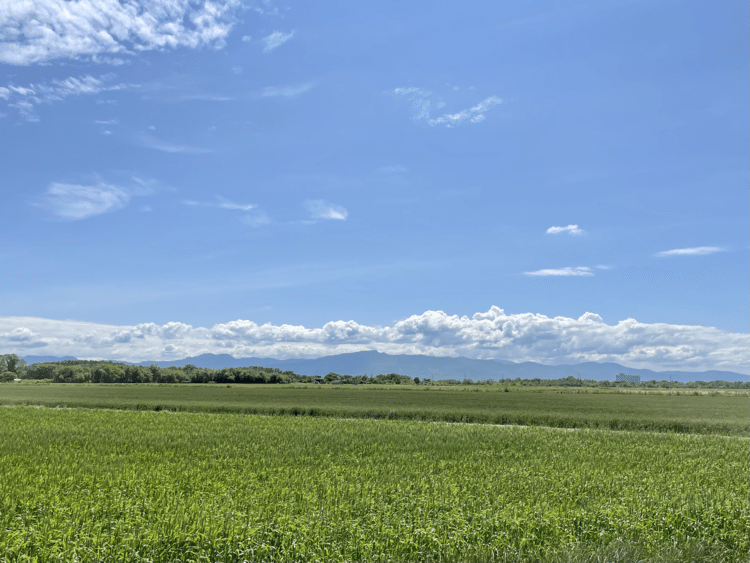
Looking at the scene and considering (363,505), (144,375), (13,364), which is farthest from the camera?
(13,364)

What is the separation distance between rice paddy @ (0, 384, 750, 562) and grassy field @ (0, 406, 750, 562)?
0.04 m

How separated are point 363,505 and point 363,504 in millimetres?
39

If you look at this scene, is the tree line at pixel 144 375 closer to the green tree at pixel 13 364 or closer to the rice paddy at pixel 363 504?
the green tree at pixel 13 364

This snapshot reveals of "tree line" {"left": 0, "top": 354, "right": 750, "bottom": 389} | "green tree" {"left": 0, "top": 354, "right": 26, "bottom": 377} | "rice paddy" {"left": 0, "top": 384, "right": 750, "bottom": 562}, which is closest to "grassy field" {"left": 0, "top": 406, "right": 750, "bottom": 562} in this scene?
"rice paddy" {"left": 0, "top": 384, "right": 750, "bottom": 562}

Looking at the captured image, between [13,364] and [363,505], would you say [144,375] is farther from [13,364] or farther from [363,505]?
[363,505]

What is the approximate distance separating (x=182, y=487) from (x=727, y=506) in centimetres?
1333

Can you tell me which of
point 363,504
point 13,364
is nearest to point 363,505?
point 363,504

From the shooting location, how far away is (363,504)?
10172 mm

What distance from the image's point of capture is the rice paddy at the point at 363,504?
8062 mm

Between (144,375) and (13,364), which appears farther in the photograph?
(13,364)

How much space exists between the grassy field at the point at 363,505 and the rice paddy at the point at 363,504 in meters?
0.04

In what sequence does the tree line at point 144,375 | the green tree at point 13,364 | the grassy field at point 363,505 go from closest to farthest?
the grassy field at point 363,505
the tree line at point 144,375
the green tree at point 13,364

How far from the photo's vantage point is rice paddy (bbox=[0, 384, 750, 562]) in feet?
26.5

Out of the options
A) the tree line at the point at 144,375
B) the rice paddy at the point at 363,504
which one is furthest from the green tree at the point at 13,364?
the rice paddy at the point at 363,504
